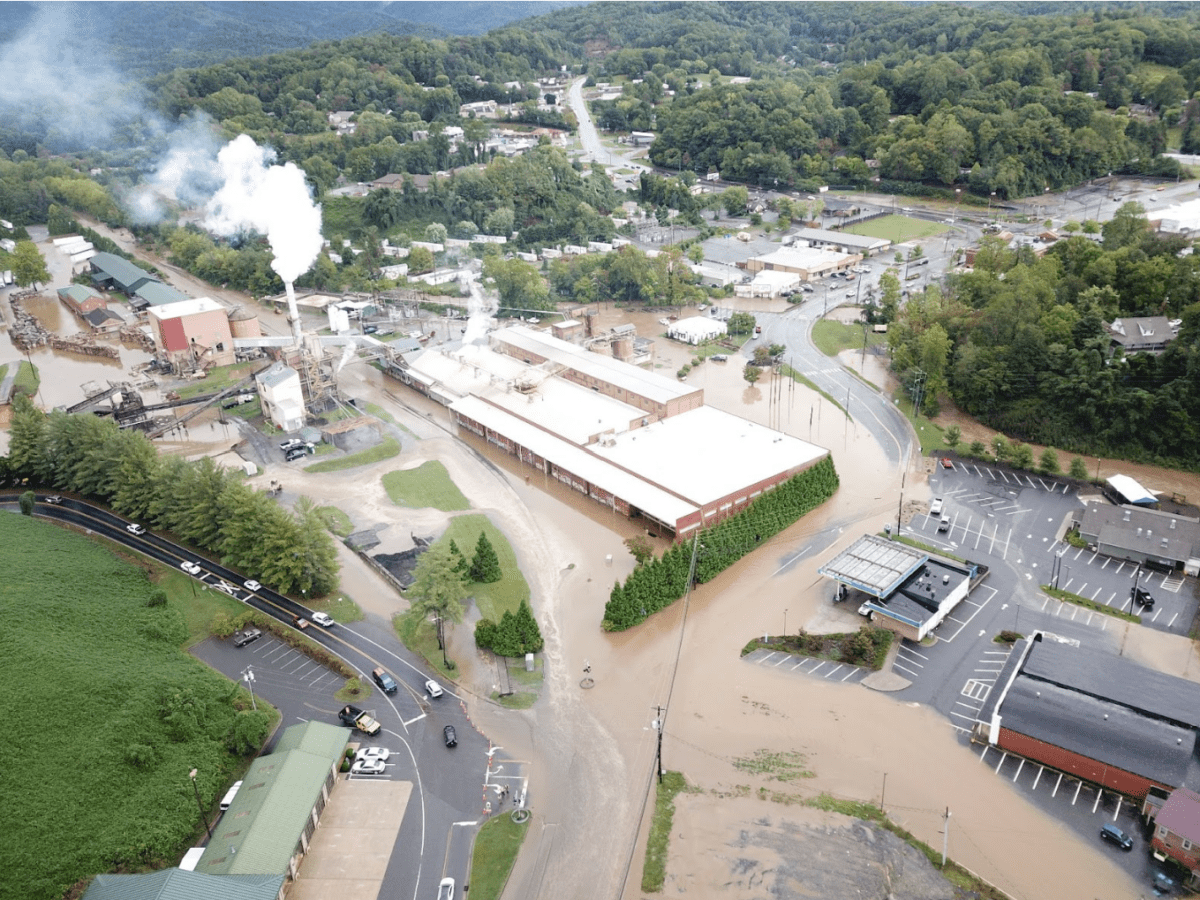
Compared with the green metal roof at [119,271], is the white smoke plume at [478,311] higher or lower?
lower

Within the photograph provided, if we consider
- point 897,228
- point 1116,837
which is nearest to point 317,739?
point 1116,837

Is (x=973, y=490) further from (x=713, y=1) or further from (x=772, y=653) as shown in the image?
(x=713, y=1)

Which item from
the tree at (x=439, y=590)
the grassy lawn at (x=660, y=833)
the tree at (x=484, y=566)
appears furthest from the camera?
the tree at (x=484, y=566)

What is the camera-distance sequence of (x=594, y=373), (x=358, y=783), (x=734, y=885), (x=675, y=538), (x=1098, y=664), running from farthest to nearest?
(x=594, y=373)
(x=675, y=538)
(x=1098, y=664)
(x=358, y=783)
(x=734, y=885)

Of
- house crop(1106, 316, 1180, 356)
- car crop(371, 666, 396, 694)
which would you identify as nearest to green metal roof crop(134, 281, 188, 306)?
car crop(371, 666, 396, 694)

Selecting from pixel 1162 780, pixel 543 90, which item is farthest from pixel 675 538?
pixel 543 90

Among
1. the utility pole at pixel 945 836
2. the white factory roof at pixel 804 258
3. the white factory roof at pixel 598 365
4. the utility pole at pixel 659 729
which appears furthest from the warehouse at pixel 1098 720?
the white factory roof at pixel 804 258

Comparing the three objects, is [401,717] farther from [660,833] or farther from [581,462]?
[581,462]

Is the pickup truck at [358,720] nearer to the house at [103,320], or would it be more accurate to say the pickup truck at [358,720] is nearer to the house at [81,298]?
the house at [103,320]
